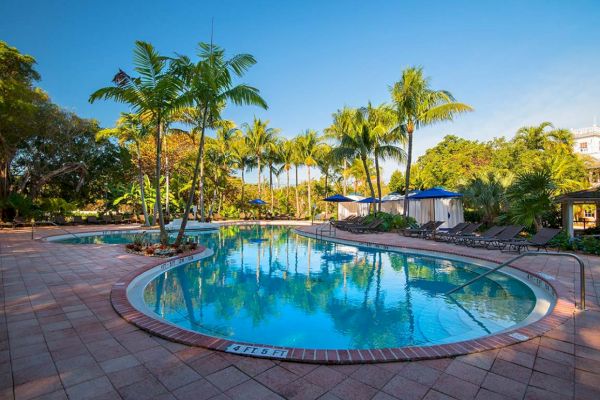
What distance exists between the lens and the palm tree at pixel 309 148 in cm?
3133

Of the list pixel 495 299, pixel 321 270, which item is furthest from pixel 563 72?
pixel 321 270

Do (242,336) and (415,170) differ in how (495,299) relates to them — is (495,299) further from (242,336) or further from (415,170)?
(415,170)

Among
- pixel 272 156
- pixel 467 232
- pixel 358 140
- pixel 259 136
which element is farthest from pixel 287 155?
pixel 467 232

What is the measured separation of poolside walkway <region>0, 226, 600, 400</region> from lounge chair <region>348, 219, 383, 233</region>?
12.9 meters

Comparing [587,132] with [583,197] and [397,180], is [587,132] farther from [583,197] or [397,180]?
[583,197]

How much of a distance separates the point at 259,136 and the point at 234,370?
98.3 feet

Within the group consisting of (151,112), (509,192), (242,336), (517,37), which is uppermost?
(517,37)

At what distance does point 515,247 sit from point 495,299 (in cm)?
590

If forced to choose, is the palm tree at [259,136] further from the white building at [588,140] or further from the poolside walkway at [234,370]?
the white building at [588,140]

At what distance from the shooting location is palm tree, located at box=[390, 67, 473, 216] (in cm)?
1683

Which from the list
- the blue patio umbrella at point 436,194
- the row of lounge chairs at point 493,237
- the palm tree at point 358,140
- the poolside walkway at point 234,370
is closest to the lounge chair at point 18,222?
the poolside walkway at point 234,370

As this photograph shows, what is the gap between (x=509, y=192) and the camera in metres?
13.0

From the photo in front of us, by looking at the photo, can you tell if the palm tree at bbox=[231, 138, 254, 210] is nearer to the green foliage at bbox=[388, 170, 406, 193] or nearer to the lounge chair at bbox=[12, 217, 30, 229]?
the lounge chair at bbox=[12, 217, 30, 229]

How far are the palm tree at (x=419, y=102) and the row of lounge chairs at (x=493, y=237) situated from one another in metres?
3.83
